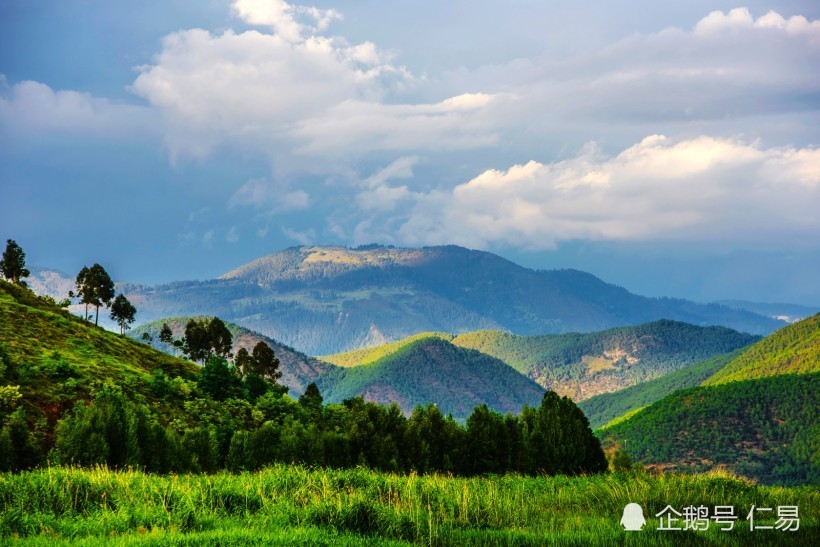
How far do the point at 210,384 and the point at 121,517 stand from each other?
70.7m

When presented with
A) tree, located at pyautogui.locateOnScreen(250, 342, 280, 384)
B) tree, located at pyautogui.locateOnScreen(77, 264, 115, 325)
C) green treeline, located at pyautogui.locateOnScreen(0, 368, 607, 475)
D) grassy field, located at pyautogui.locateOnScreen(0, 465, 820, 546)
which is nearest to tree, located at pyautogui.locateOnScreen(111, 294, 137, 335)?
tree, located at pyautogui.locateOnScreen(77, 264, 115, 325)

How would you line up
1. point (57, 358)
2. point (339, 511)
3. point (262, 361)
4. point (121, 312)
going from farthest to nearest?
point (121, 312)
point (262, 361)
point (57, 358)
point (339, 511)

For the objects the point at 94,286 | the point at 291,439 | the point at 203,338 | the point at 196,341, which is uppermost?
the point at 94,286

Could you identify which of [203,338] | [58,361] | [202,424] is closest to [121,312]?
[203,338]

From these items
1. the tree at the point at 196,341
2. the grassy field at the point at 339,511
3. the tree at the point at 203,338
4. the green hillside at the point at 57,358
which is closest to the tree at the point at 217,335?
→ the tree at the point at 203,338

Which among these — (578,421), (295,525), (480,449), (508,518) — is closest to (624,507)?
(508,518)

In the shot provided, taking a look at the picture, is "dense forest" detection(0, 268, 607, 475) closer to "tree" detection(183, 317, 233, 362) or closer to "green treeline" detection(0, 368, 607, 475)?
"green treeline" detection(0, 368, 607, 475)

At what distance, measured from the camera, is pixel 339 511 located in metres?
24.3

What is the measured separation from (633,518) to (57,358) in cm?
7028

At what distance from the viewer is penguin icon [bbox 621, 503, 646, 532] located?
82.7 ft

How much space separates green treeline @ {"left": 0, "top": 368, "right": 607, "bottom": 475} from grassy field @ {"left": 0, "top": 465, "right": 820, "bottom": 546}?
2164 cm

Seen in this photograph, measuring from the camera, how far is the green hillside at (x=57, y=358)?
223 ft

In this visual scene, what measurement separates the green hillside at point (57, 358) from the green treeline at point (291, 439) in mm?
3447

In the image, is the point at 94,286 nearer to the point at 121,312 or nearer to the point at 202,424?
the point at 121,312
